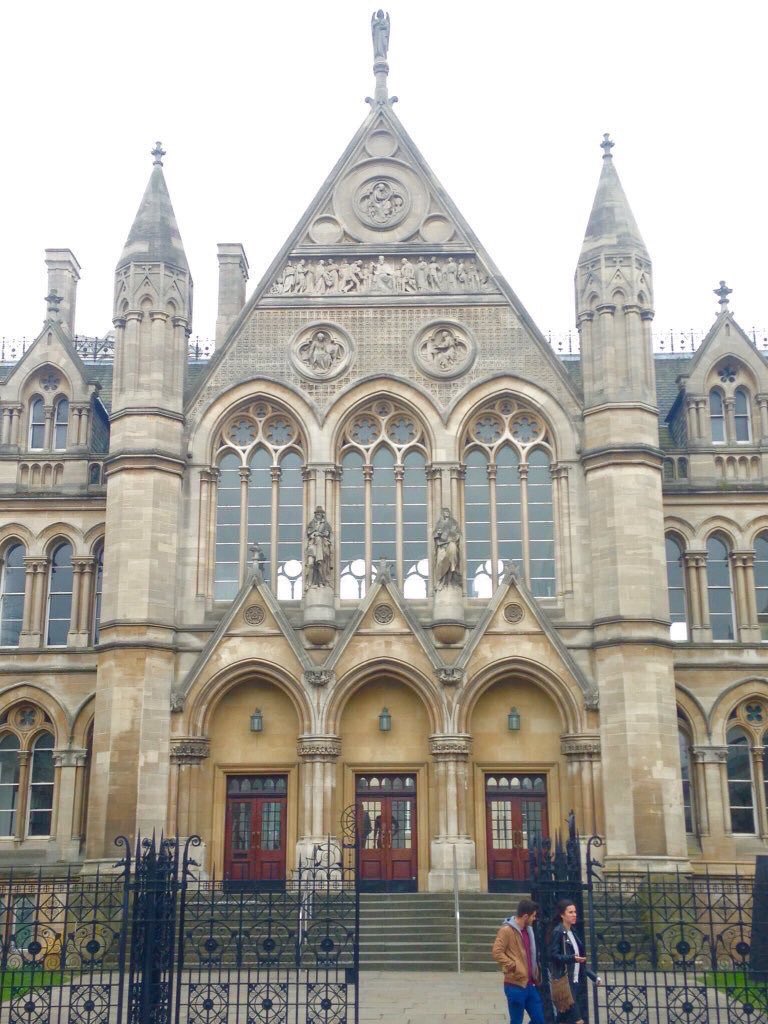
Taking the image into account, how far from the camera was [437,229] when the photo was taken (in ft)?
108

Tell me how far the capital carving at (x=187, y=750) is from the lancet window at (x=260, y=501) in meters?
3.50

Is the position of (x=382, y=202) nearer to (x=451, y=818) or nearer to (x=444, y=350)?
(x=444, y=350)

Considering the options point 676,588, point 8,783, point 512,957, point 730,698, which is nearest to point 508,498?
point 676,588

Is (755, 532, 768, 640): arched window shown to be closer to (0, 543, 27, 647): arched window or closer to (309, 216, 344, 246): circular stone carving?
(309, 216, 344, 246): circular stone carving

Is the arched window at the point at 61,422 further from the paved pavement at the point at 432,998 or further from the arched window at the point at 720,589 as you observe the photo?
the arched window at the point at 720,589

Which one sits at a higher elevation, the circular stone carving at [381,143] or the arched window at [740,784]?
the circular stone carving at [381,143]

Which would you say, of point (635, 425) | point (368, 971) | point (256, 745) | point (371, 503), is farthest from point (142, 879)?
point (635, 425)

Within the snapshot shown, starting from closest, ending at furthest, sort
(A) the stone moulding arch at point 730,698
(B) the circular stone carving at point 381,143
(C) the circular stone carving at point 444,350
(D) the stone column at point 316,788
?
(D) the stone column at point 316,788
(A) the stone moulding arch at point 730,698
(C) the circular stone carving at point 444,350
(B) the circular stone carving at point 381,143

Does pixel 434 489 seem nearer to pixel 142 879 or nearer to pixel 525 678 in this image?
pixel 525 678

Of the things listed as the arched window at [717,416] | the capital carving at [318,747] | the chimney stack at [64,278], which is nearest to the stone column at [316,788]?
the capital carving at [318,747]

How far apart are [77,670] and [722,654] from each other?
1597 cm

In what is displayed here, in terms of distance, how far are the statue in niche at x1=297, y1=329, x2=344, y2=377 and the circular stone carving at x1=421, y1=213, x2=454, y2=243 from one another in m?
3.76

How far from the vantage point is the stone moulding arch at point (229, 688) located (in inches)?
1132

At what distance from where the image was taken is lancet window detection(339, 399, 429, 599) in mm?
30406
